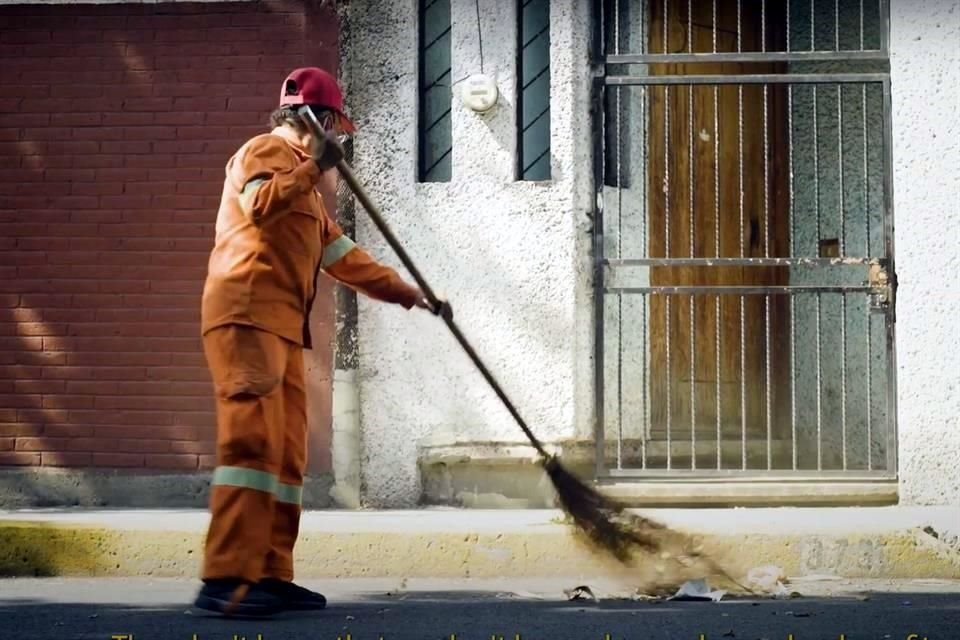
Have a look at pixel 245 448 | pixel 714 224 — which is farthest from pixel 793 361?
pixel 245 448

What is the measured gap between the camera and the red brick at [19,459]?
7.79 metres

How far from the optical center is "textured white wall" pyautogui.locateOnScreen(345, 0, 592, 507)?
7.62 m

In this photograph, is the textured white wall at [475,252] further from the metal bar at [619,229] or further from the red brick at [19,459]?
the red brick at [19,459]

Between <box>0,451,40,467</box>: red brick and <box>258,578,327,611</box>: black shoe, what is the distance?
2957 mm

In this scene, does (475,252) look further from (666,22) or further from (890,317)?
(890,317)

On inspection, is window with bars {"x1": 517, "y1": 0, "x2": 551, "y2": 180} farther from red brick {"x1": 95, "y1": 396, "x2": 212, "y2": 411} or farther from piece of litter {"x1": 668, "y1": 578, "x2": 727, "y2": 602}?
piece of litter {"x1": 668, "y1": 578, "x2": 727, "y2": 602}

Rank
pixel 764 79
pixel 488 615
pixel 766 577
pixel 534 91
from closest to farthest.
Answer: pixel 488 615 → pixel 766 577 → pixel 764 79 → pixel 534 91

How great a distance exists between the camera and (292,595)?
533 centimetres

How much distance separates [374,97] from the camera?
7.72 metres

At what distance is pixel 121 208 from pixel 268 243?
282 centimetres

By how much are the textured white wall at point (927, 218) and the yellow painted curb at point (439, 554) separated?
112 cm

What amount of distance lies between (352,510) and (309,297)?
240cm

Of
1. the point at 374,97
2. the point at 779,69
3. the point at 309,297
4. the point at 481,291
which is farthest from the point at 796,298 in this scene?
the point at 309,297

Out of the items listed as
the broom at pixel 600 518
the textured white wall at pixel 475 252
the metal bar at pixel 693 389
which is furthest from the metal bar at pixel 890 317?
the broom at pixel 600 518
